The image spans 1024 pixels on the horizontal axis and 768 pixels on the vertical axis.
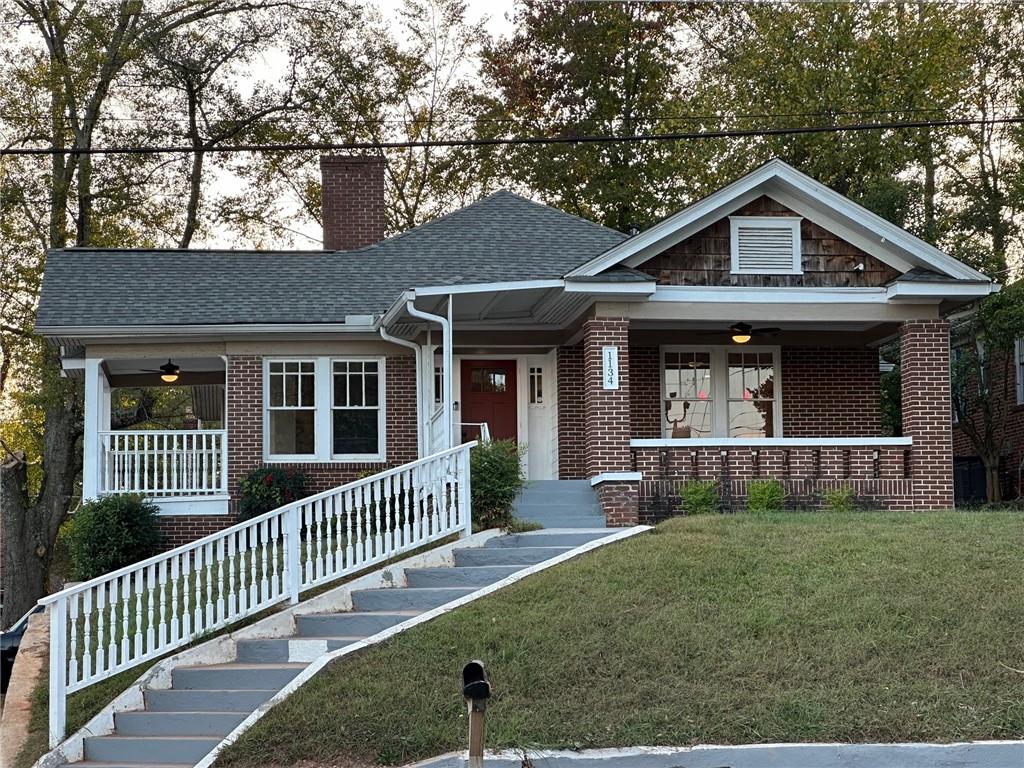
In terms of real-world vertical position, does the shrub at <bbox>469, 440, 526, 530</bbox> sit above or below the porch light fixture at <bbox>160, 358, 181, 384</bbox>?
below

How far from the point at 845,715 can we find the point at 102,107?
86.1ft

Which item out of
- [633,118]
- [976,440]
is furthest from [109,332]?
[633,118]

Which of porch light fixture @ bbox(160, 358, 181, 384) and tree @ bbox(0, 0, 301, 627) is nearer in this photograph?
porch light fixture @ bbox(160, 358, 181, 384)

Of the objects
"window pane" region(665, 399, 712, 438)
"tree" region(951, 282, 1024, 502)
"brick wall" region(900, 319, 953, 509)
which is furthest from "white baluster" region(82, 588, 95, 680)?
"tree" region(951, 282, 1024, 502)

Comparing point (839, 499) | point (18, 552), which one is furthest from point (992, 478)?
point (18, 552)

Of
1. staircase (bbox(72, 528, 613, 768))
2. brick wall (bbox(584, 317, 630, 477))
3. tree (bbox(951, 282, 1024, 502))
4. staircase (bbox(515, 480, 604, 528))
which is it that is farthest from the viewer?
tree (bbox(951, 282, 1024, 502))

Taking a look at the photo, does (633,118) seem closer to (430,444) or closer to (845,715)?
(430,444)

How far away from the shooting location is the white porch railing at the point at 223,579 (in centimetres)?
1282

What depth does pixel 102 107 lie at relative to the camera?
32469mm

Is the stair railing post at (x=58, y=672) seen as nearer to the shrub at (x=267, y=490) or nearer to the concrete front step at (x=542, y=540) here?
the concrete front step at (x=542, y=540)

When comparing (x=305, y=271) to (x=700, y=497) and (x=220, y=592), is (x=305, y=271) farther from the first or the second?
(x=220, y=592)

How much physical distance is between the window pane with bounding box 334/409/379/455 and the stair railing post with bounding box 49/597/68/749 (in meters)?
8.54

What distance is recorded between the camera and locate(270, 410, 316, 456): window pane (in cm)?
2073

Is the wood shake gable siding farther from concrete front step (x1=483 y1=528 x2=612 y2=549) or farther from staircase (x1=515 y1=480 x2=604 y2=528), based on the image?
concrete front step (x1=483 y1=528 x2=612 y2=549)
